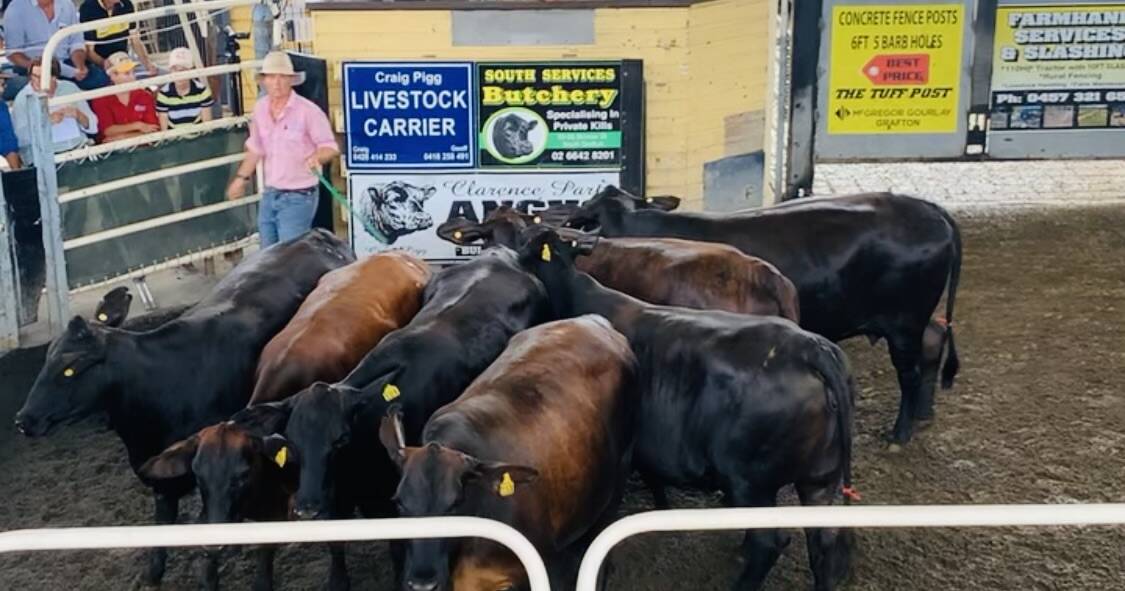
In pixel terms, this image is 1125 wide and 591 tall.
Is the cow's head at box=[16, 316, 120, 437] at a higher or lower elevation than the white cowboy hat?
lower

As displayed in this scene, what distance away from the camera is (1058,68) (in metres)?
11.2

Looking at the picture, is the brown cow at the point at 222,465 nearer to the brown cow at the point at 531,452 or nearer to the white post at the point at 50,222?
the brown cow at the point at 531,452

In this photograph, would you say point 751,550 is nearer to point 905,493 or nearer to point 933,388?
point 905,493

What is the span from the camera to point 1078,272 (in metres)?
10.2

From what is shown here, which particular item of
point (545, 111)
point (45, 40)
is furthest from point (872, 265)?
point (45, 40)

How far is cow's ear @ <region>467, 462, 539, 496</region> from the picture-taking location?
4711mm

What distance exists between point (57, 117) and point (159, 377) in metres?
3.74

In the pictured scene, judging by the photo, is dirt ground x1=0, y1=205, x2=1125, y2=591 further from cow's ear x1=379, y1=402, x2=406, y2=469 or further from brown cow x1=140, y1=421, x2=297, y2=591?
cow's ear x1=379, y1=402, x2=406, y2=469

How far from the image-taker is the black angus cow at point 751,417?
19.1ft

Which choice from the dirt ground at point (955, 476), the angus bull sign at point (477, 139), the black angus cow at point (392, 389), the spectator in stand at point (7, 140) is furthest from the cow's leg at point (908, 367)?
the spectator in stand at point (7, 140)

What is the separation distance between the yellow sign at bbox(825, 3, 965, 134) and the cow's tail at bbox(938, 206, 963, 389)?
134 inches

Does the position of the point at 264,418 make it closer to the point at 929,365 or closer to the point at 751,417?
the point at 751,417

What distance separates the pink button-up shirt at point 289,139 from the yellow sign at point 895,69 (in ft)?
13.8

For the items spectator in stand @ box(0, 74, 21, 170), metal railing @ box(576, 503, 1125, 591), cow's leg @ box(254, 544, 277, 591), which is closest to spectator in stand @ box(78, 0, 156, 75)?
spectator in stand @ box(0, 74, 21, 170)
